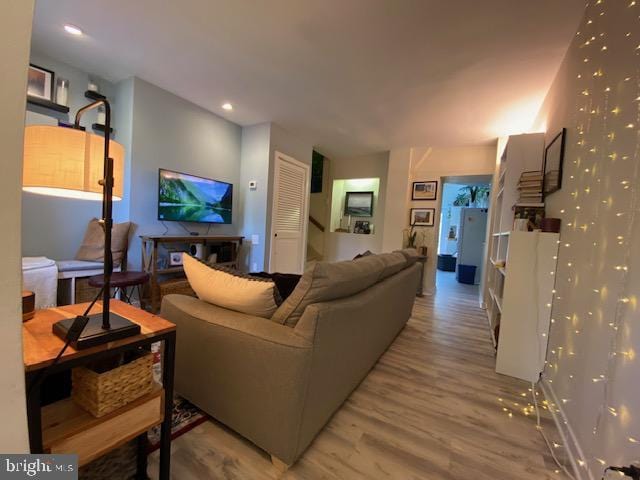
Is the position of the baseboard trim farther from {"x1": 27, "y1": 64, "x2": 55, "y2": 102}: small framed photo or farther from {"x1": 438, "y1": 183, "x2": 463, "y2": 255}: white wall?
{"x1": 438, "y1": 183, "x2": 463, "y2": 255}: white wall

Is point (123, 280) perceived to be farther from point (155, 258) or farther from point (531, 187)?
point (531, 187)

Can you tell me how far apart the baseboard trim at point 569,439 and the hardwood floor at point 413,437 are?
0.08 metres

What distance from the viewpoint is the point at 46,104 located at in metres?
A: 2.53

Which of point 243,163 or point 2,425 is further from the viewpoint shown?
point 243,163

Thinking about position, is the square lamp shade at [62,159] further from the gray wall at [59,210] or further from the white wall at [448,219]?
the white wall at [448,219]

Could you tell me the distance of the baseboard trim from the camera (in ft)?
4.02

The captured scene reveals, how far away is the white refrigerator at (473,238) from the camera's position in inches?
243

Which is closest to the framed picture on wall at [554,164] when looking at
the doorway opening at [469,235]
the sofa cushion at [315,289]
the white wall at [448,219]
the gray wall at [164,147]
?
the sofa cushion at [315,289]

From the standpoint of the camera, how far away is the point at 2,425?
0.48 m

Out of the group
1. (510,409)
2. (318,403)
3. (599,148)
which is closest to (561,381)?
(510,409)

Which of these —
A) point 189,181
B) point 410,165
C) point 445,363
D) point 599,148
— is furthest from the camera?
Answer: point 410,165

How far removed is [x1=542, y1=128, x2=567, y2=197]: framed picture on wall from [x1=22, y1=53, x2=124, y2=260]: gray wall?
4.12 meters

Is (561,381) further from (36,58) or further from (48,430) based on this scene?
(36,58)

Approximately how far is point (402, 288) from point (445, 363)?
0.70 m
